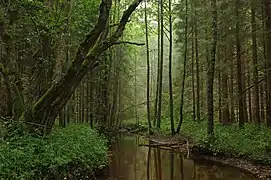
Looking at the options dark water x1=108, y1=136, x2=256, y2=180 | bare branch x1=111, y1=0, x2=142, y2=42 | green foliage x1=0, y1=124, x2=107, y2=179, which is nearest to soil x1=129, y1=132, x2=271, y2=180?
dark water x1=108, y1=136, x2=256, y2=180

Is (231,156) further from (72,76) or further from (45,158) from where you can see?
(45,158)

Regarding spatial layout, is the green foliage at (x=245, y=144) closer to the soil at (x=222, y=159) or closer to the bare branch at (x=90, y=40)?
the soil at (x=222, y=159)

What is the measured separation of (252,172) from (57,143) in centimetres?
696

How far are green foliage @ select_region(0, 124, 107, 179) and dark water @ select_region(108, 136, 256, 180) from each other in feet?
6.12

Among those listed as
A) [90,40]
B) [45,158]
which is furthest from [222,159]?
[45,158]

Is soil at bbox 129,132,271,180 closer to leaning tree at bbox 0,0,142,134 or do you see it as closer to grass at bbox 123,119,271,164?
grass at bbox 123,119,271,164

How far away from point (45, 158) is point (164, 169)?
6.65 m

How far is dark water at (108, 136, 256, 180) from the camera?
11.3 m

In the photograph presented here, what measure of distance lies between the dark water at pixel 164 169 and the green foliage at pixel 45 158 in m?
1.87

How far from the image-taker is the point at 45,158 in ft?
25.2

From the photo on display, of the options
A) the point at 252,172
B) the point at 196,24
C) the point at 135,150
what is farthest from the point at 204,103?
the point at 252,172

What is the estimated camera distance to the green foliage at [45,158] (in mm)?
6660

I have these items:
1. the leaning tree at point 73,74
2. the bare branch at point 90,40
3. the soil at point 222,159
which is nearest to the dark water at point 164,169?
the soil at point 222,159

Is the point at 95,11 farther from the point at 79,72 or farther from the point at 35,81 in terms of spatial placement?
the point at 79,72
